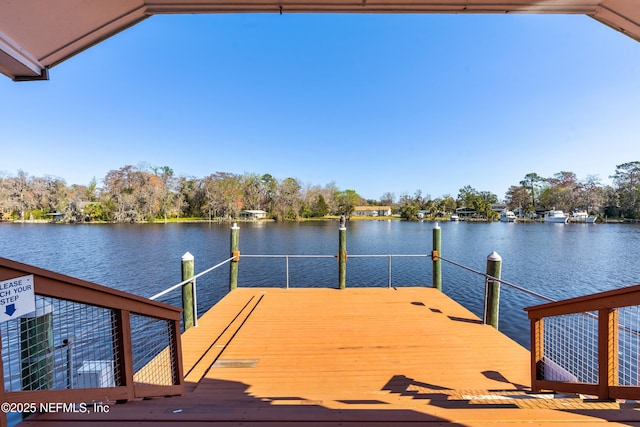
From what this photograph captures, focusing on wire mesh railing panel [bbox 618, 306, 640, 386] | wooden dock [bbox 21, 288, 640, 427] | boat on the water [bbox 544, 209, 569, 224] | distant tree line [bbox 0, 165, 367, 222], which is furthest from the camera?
boat on the water [bbox 544, 209, 569, 224]

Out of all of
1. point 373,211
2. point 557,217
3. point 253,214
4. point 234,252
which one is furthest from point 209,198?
point 557,217

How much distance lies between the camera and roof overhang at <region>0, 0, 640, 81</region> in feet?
5.02

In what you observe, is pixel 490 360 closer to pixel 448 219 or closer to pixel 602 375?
pixel 602 375

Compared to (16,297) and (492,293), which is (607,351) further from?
(16,297)

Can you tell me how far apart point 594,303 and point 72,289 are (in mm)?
2913

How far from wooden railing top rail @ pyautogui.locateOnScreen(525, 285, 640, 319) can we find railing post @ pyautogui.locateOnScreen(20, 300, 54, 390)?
3.14 metres

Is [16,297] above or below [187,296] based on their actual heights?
above

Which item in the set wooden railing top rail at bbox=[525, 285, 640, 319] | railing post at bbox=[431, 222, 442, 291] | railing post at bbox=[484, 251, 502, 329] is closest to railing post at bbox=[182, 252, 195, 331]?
wooden railing top rail at bbox=[525, 285, 640, 319]

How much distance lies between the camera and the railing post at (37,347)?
1.47 m

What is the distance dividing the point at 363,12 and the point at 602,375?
2.85 meters

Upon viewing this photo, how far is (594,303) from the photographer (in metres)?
1.74

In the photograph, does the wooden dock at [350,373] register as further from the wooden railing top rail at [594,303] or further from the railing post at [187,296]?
the wooden railing top rail at [594,303]

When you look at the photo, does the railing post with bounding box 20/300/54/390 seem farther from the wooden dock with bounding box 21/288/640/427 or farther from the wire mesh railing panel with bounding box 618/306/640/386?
the wire mesh railing panel with bounding box 618/306/640/386

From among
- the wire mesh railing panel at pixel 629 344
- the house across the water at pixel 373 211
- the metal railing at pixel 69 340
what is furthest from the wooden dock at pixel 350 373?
the house across the water at pixel 373 211
